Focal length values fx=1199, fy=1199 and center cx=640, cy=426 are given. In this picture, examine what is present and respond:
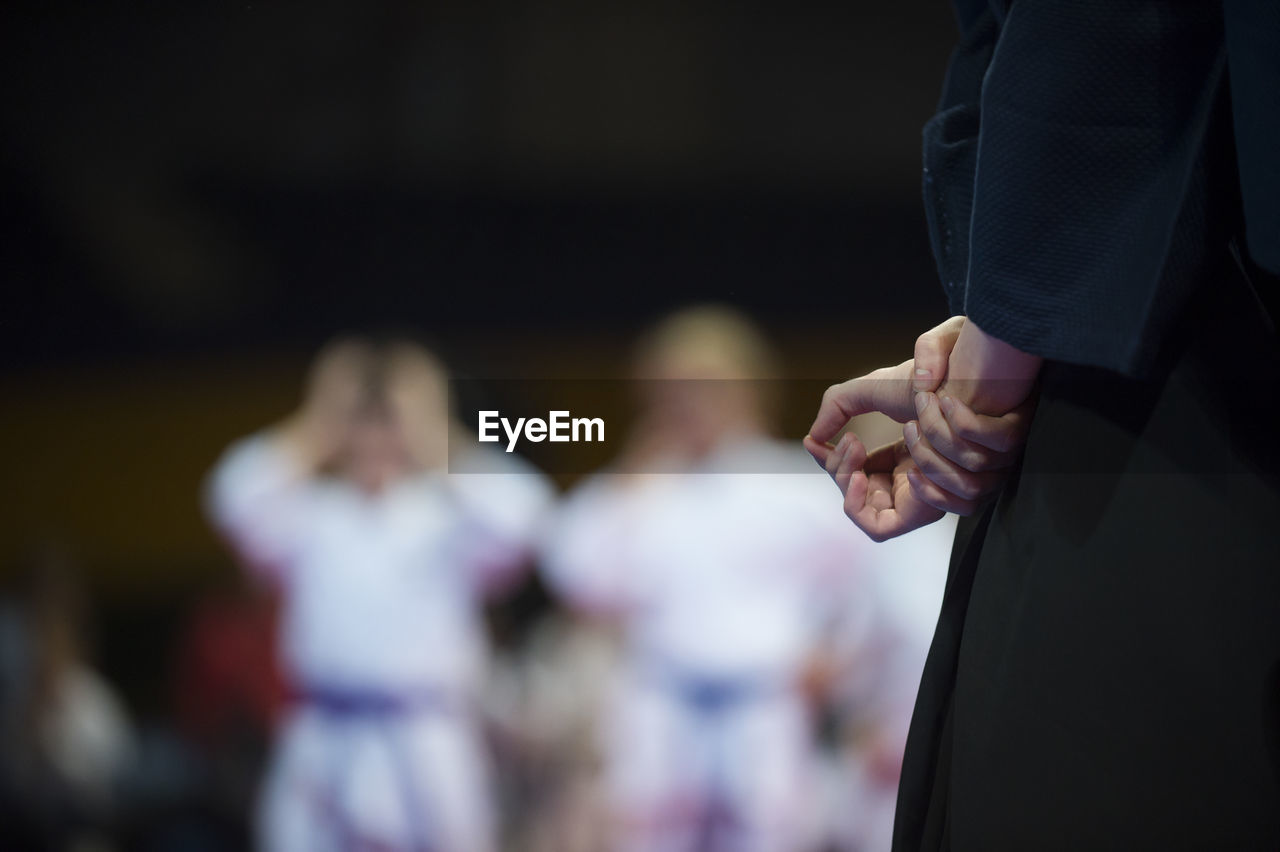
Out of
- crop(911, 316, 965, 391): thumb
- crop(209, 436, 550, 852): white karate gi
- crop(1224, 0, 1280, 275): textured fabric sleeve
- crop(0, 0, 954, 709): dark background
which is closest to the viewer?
crop(1224, 0, 1280, 275): textured fabric sleeve

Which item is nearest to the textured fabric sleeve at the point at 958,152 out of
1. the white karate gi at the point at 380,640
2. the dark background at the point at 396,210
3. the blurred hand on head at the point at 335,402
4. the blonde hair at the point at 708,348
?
the blonde hair at the point at 708,348

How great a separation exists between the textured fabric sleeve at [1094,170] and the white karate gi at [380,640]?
174cm

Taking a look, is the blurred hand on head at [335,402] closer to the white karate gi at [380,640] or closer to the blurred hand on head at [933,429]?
the white karate gi at [380,640]

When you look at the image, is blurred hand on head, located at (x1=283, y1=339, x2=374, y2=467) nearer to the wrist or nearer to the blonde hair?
the blonde hair

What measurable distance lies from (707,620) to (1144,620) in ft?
6.07

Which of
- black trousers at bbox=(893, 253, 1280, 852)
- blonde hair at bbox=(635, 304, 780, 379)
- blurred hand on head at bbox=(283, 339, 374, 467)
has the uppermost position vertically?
black trousers at bbox=(893, 253, 1280, 852)

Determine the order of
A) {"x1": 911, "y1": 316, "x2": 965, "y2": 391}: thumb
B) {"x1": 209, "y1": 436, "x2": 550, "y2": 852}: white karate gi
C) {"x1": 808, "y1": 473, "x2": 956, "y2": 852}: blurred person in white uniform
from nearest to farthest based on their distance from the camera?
{"x1": 911, "y1": 316, "x2": 965, "y2": 391}: thumb → {"x1": 209, "y1": 436, "x2": 550, "y2": 852}: white karate gi → {"x1": 808, "y1": 473, "x2": 956, "y2": 852}: blurred person in white uniform

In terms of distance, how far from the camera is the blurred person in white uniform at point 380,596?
217 cm

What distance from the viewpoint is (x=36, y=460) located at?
2.78 metres

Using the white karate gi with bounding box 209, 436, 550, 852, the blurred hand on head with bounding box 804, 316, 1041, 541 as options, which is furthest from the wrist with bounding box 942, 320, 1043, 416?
the white karate gi with bounding box 209, 436, 550, 852

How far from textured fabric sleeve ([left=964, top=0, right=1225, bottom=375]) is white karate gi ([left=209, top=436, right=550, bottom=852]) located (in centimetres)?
174

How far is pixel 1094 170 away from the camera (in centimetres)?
46

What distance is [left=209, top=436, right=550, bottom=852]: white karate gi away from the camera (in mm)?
2166

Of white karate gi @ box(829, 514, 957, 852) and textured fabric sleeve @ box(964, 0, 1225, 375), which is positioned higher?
textured fabric sleeve @ box(964, 0, 1225, 375)
